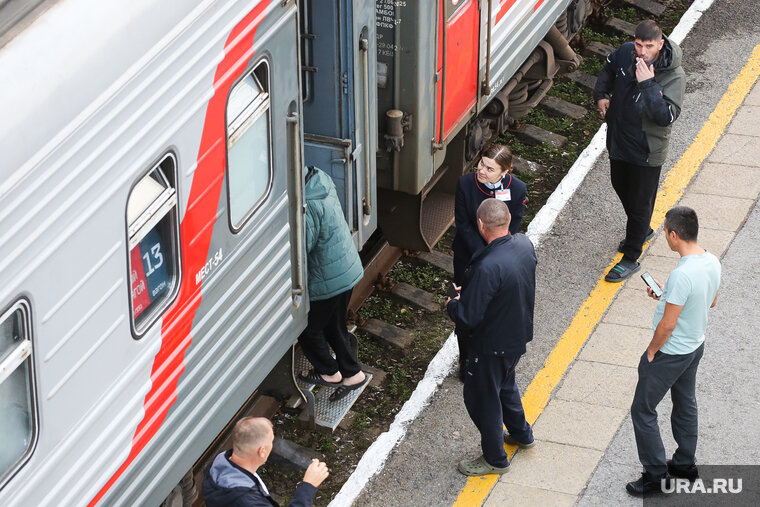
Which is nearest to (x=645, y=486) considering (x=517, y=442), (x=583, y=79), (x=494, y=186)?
(x=517, y=442)

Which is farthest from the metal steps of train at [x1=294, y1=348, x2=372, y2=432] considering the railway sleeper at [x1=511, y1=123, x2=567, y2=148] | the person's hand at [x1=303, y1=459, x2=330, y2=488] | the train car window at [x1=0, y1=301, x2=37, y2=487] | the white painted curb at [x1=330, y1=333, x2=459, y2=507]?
the railway sleeper at [x1=511, y1=123, x2=567, y2=148]

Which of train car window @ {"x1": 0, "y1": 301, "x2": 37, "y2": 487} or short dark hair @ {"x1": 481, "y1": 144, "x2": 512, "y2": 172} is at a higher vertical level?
train car window @ {"x1": 0, "y1": 301, "x2": 37, "y2": 487}

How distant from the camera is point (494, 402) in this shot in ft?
20.7

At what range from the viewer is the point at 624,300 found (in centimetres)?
811

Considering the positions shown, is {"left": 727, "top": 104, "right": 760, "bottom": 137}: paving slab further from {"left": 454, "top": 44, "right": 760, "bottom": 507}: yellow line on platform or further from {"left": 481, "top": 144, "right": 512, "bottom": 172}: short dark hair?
{"left": 481, "top": 144, "right": 512, "bottom": 172}: short dark hair

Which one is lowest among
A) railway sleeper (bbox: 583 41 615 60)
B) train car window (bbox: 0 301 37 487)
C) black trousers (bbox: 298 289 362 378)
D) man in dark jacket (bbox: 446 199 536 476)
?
railway sleeper (bbox: 583 41 615 60)

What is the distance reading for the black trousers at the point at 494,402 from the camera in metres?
6.25

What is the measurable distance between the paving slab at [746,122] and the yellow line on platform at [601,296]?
0.06 meters

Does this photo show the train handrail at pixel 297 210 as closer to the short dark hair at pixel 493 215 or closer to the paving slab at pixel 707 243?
the short dark hair at pixel 493 215

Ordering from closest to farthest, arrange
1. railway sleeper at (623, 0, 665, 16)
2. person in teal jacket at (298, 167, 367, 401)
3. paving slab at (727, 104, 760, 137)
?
1. person in teal jacket at (298, 167, 367, 401)
2. paving slab at (727, 104, 760, 137)
3. railway sleeper at (623, 0, 665, 16)

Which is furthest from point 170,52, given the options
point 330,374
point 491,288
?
point 330,374

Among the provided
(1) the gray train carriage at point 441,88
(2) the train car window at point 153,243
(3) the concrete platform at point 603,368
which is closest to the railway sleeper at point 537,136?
(1) the gray train carriage at point 441,88

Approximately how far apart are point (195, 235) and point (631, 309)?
383 centimetres

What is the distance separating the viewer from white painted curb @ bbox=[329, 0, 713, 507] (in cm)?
675
